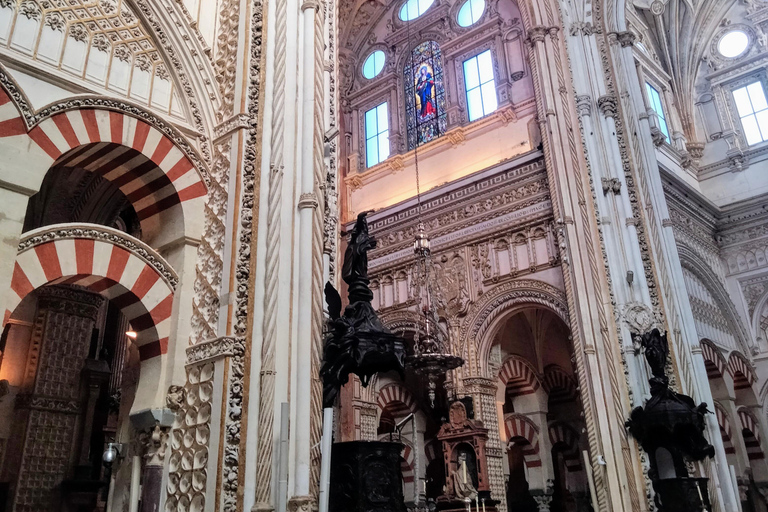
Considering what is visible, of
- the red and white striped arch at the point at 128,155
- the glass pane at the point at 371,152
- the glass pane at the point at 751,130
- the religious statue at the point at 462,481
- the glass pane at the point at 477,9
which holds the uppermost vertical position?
the glass pane at the point at 477,9

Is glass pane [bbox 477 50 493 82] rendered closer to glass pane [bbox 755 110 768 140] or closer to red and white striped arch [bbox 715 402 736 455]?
glass pane [bbox 755 110 768 140]

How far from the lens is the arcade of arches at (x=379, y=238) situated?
16.8 ft

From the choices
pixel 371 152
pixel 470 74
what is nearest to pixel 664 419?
pixel 470 74

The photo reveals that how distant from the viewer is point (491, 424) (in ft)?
36.8

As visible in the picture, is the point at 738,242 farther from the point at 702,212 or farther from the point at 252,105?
the point at 252,105

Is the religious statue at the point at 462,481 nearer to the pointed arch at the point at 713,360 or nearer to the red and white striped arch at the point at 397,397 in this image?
the red and white striped arch at the point at 397,397

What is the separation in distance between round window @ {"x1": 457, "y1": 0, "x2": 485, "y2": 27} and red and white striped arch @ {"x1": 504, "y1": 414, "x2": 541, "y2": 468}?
28.4ft

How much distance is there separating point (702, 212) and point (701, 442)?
7.98 m

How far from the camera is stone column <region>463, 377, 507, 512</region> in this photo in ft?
35.4

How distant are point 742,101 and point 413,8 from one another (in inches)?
351

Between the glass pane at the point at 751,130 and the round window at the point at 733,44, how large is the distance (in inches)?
72.4

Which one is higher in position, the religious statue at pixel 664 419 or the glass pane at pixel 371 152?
the glass pane at pixel 371 152

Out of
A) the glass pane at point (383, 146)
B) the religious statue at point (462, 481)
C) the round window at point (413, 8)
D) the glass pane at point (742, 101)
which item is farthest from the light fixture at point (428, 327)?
the glass pane at point (742, 101)

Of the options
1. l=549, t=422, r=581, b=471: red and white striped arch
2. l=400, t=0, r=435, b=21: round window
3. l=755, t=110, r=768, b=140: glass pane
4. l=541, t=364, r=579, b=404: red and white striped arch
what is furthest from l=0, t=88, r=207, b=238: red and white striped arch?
l=755, t=110, r=768, b=140: glass pane
